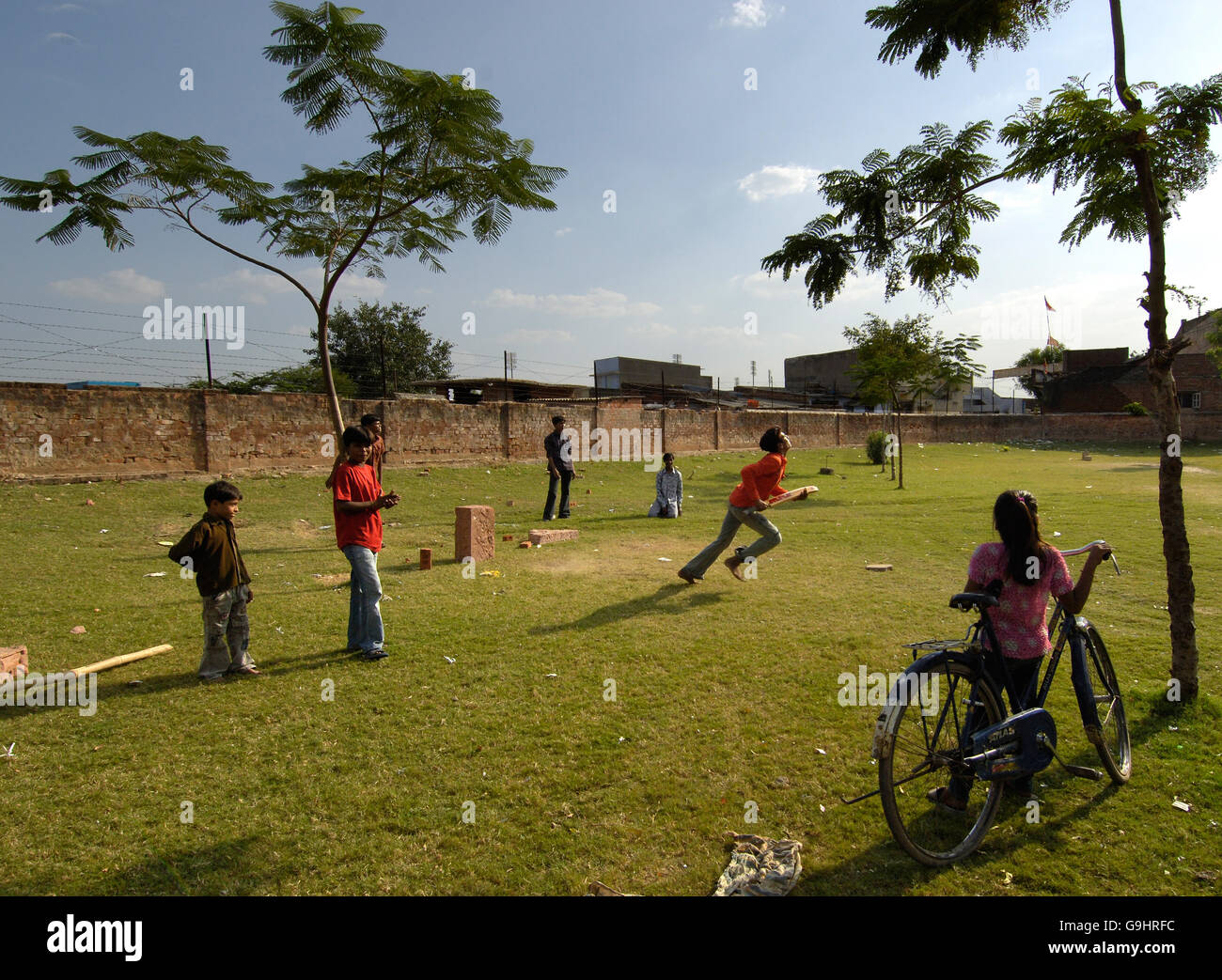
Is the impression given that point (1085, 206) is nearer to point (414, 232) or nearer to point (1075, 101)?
point (1075, 101)

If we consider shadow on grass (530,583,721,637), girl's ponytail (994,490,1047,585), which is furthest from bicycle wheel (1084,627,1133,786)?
shadow on grass (530,583,721,637)

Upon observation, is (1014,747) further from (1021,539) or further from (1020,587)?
(1021,539)

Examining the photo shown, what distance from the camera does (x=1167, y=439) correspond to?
4.21 metres

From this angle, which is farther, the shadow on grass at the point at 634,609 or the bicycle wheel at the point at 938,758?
the shadow on grass at the point at 634,609

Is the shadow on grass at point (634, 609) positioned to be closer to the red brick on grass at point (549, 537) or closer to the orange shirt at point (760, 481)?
the orange shirt at point (760, 481)

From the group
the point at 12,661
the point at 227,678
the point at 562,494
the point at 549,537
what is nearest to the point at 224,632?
the point at 227,678

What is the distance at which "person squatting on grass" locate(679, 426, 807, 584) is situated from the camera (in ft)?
23.6

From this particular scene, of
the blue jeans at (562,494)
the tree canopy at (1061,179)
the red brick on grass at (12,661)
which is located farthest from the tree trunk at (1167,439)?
the blue jeans at (562,494)

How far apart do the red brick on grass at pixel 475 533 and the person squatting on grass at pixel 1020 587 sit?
22.1 ft

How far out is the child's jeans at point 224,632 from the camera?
4.98 meters

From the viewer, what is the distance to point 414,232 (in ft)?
37.5

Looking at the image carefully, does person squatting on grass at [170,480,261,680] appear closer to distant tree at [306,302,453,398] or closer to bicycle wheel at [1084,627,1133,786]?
bicycle wheel at [1084,627,1133,786]

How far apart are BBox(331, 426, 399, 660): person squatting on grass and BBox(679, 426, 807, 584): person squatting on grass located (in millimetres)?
3664
